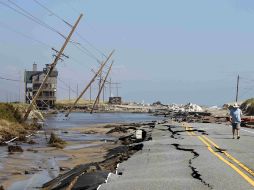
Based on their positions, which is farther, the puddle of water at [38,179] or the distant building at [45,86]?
the distant building at [45,86]

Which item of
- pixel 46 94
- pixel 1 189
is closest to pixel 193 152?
pixel 1 189

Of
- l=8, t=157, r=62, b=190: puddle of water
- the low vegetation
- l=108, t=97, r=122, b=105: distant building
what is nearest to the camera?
l=8, t=157, r=62, b=190: puddle of water

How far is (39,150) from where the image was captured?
25.9 meters

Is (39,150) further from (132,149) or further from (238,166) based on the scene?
(238,166)

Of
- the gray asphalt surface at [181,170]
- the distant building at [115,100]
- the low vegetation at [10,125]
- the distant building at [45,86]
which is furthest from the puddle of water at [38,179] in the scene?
the distant building at [115,100]


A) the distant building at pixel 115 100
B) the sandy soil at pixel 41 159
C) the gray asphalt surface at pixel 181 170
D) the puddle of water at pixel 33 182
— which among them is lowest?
the puddle of water at pixel 33 182

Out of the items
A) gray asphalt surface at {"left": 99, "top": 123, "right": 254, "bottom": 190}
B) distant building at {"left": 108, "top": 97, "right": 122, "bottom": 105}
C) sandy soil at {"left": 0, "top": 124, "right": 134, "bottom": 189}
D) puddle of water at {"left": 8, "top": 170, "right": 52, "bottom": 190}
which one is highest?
distant building at {"left": 108, "top": 97, "right": 122, "bottom": 105}

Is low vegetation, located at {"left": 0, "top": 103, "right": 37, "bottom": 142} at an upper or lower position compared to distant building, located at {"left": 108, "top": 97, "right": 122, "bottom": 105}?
lower

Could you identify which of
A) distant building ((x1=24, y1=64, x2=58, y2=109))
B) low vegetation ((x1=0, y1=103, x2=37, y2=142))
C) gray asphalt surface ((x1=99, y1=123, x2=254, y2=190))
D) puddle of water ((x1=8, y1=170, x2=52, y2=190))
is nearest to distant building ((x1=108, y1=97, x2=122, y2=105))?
distant building ((x1=24, y1=64, x2=58, y2=109))

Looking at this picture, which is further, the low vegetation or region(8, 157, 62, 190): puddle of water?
the low vegetation

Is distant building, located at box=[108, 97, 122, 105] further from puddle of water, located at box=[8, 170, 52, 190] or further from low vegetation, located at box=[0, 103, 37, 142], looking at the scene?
puddle of water, located at box=[8, 170, 52, 190]

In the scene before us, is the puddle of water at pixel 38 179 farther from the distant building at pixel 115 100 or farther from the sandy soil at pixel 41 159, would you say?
the distant building at pixel 115 100

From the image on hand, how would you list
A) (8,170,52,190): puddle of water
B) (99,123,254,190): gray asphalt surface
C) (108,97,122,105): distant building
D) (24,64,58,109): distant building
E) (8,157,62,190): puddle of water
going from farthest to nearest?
(108,97,122,105): distant building
(24,64,58,109): distant building
(8,157,62,190): puddle of water
(8,170,52,190): puddle of water
(99,123,254,190): gray asphalt surface

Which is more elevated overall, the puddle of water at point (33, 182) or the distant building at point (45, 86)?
the distant building at point (45, 86)
